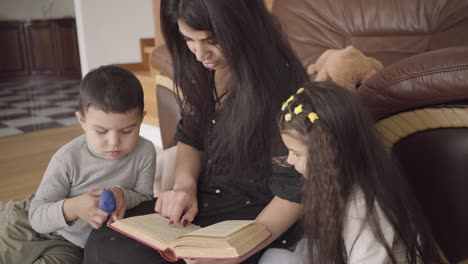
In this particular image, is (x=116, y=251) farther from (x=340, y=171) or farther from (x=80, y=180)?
(x=340, y=171)

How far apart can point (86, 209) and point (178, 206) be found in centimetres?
20

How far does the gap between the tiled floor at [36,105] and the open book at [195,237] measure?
2742 millimetres

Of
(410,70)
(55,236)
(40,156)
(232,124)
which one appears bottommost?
(40,156)

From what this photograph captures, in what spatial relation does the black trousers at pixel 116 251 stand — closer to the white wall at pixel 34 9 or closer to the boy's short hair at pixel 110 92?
the boy's short hair at pixel 110 92

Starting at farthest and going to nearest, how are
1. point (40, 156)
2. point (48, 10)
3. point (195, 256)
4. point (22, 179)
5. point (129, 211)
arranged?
point (48, 10), point (40, 156), point (22, 179), point (129, 211), point (195, 256)

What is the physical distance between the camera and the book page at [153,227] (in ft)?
2.95

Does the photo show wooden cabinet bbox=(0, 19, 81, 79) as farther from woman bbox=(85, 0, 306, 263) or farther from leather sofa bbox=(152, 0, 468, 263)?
leather sofa bbox=(152, 0, 468, 263)

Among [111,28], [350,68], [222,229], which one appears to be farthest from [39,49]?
[222,229]

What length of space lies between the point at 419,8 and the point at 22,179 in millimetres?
1960

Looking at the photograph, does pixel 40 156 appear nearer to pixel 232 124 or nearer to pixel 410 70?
pixel 232 124

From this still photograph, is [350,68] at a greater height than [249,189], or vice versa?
[350,68]

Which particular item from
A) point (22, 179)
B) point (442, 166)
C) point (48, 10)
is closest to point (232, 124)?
point (442, 166)

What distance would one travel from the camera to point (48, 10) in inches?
252

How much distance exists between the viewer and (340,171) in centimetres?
85
